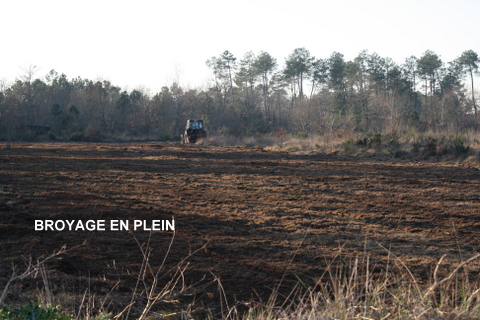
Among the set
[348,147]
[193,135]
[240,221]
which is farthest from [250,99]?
[240,221]

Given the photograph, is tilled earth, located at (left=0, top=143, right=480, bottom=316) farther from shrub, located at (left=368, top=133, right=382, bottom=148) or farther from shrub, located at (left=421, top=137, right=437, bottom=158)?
shrub, located at (left=368, top=133, right=382, bottom=148)

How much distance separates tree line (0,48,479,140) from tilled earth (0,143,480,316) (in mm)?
27149

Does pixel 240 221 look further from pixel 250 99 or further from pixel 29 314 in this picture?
pixel 250 99

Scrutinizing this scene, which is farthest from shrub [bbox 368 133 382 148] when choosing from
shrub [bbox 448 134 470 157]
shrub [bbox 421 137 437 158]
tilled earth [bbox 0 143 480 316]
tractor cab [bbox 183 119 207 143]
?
tractor cab [bbox 183 119 207 143]

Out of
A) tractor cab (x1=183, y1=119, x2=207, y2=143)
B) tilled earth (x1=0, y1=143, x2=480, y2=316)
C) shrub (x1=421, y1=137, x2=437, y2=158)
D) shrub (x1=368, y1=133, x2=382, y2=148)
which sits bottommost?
tilled earth (x1=0, y1=143, x2=480, y2=316)

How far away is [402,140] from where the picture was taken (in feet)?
77.6

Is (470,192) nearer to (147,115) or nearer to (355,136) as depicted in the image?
(355,136)

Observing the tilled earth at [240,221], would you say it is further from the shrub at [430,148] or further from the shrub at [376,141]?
the shrub at [376,141]

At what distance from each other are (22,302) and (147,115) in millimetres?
53318

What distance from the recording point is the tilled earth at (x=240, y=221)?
5.89 metres

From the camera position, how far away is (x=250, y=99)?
64.1 m

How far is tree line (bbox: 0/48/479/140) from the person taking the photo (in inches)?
1841

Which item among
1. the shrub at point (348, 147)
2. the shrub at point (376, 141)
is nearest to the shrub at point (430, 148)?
the shrub at point (376, 141)

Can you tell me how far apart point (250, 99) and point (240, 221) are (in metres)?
55.8
